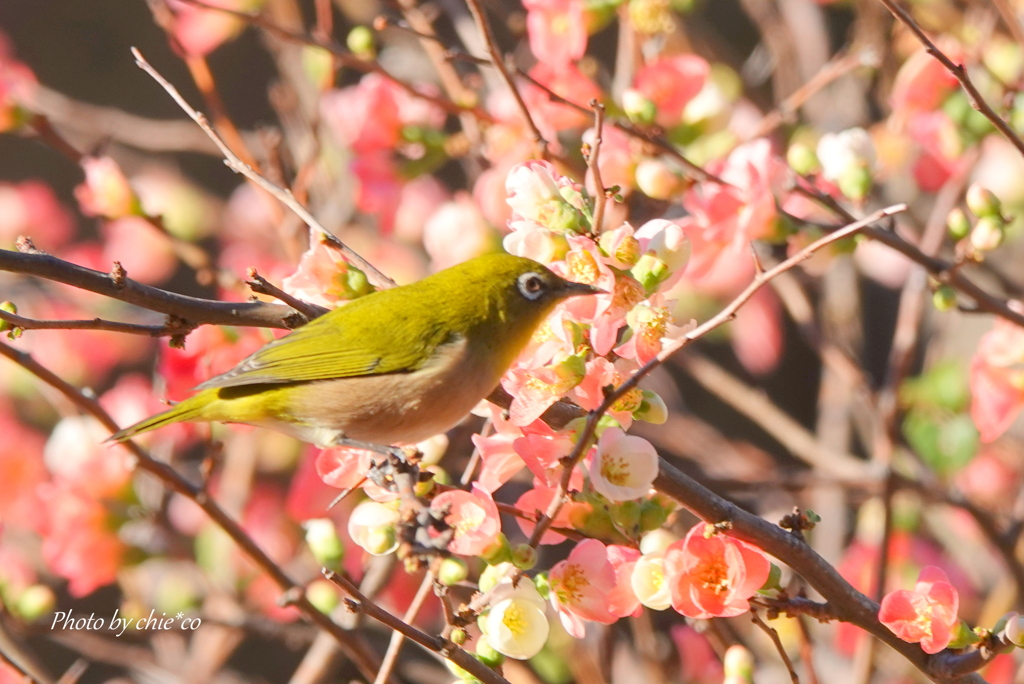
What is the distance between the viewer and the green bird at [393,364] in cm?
176

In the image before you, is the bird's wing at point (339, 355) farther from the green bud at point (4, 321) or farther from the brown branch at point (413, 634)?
the brown branch at point (413, 634)

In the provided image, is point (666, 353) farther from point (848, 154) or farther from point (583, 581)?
point (848, 154)

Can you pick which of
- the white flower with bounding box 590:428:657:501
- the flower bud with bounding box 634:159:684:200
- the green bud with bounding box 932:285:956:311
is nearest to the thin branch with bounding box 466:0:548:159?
the flower bud with bounding box 634:159:684:200

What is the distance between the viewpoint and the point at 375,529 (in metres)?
1.43

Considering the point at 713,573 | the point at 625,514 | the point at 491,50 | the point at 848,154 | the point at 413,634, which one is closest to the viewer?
the point at 413,634

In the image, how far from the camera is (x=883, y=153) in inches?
Result: 107

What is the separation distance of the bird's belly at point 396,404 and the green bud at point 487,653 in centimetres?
48

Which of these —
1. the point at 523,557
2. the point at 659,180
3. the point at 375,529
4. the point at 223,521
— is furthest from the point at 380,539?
the point at 659,180

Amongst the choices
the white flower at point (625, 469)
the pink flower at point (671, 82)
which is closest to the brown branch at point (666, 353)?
the white flower at point (625, 469)

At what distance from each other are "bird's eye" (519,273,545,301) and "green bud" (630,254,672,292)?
1.21ft

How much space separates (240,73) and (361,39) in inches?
157

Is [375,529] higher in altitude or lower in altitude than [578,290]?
lower

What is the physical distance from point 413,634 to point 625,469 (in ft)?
1.14

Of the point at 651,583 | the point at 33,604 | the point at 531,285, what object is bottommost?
the point at 33,604
